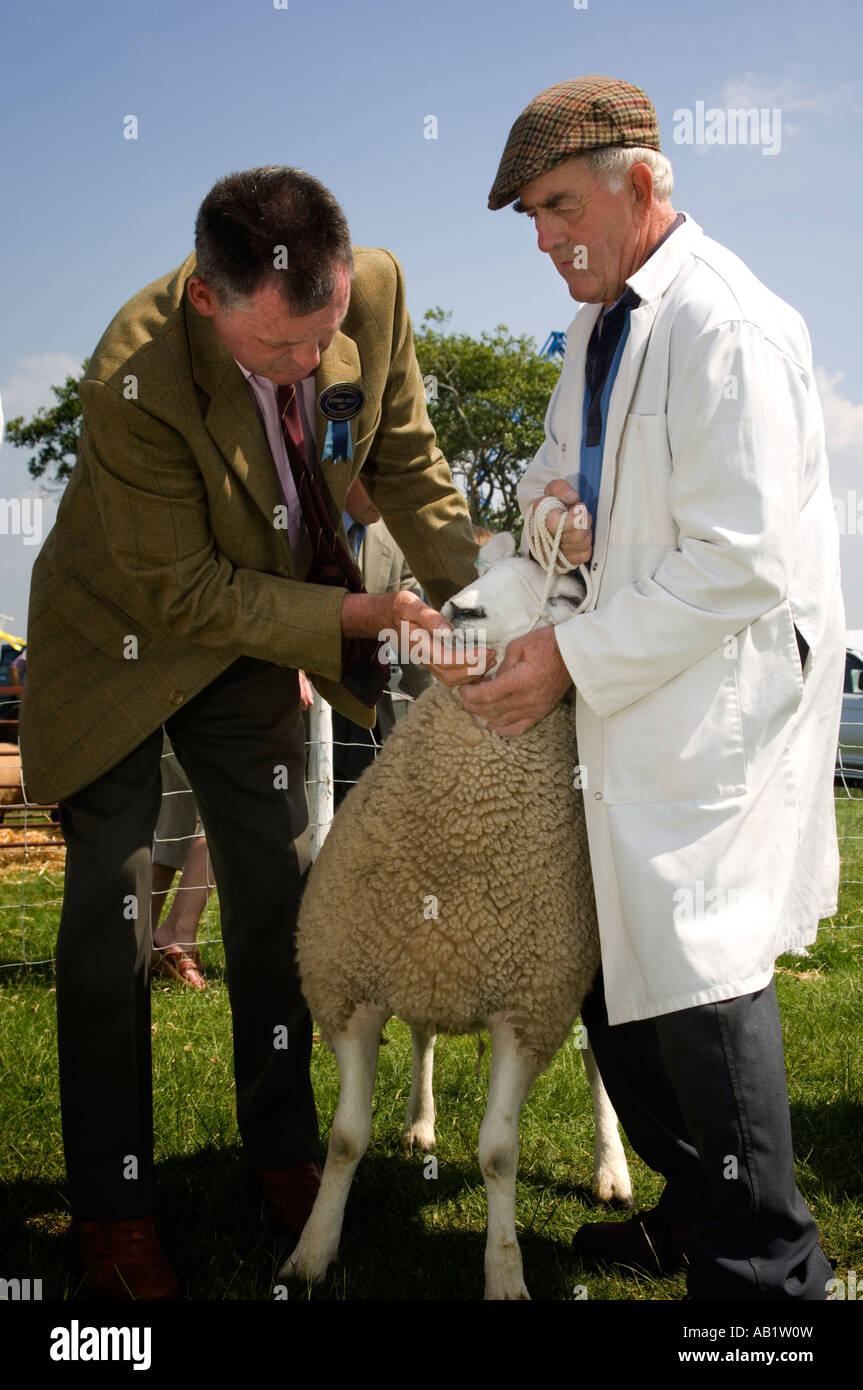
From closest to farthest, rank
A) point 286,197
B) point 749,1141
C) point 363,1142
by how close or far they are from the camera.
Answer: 1. point 749,1141
2. point 286,197
3. point 363,1142

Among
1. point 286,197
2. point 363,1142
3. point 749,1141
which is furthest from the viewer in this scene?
point 363,1142

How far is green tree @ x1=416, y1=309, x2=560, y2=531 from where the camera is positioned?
24312 mm

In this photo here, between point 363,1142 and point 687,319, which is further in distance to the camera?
point 363,1142

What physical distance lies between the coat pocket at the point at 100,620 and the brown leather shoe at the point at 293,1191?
1.32 meters

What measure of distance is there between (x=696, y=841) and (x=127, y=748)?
1.24 metres

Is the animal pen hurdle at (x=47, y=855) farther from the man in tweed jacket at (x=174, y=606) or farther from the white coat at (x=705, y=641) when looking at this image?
the white coat at (x=705, y=641)

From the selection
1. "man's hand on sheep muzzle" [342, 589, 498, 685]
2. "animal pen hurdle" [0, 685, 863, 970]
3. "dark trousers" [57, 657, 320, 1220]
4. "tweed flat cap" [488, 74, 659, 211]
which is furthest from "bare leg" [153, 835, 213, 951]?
"tweed flat cap" [488, 74, 659, 211]

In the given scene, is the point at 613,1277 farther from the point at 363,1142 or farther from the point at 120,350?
the point at 120,350

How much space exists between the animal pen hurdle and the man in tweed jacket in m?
0.60

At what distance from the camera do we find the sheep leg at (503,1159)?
92.4 inches

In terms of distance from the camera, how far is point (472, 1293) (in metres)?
2.44

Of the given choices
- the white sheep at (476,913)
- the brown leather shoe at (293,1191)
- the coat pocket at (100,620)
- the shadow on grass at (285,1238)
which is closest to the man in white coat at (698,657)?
the white sheep at (476,913)

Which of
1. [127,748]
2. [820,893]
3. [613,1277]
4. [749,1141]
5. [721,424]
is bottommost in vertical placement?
[613,1277]
